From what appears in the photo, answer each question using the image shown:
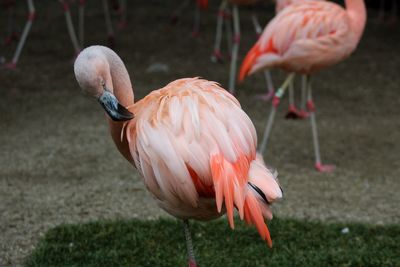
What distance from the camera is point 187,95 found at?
2.86 m

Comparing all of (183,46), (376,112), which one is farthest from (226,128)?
(183,46)

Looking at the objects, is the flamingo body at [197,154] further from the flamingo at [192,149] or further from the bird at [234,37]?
the bird at [234,37]

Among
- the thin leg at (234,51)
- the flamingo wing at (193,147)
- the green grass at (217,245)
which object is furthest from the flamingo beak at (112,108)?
the thin leg at (234,51)

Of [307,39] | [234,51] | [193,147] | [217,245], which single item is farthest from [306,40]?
[193,147]

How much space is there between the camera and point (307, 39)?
16.6 ft

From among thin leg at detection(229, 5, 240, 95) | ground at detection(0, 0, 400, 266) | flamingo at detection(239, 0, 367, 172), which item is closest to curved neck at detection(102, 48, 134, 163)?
ground at detection(0, 0, 400, 266)

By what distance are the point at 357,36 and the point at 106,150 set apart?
78.6 inches

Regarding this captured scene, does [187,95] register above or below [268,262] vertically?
above

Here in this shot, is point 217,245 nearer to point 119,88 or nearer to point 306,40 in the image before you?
point 119,88

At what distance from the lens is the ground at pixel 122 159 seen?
4547 millimetres

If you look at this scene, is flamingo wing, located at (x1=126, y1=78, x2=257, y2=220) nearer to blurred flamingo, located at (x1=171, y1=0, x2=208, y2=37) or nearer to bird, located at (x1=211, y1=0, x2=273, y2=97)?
bird, located at (x1=211, y1=0, x2=273, y2=97)

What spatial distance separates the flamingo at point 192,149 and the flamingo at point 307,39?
2.27m

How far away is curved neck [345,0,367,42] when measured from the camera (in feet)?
17.0

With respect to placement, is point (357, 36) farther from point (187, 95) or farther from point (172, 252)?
point (187, 95)
